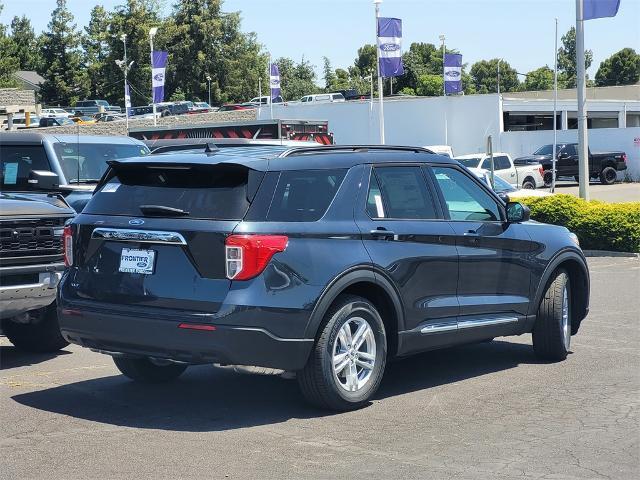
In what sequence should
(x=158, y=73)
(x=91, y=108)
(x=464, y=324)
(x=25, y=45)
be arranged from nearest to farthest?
1. (x=464, y=324)
2. (x=158, y=73)
3. (x=91, y=108)
4. (x=25, y=45)

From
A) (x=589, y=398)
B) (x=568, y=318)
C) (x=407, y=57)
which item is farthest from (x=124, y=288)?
(x=407, y=57)

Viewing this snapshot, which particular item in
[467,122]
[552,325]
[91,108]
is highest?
[91,108]

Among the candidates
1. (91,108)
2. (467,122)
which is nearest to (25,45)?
(91,108)

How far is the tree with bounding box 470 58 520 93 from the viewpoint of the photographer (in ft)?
501

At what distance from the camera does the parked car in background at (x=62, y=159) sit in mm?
12328

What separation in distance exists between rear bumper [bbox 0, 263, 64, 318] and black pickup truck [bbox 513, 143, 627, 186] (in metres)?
36.0

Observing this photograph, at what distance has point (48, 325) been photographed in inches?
355

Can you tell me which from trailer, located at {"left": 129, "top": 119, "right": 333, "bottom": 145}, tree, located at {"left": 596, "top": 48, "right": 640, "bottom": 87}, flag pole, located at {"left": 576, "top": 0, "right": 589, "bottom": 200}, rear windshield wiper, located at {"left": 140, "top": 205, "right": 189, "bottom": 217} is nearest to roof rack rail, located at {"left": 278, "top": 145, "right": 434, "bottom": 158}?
rear windshield wiper, located at {"left": 140, "top": 205, "right": 189, "bottom": 217}

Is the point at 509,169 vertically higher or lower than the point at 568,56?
lower

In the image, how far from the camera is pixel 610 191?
1561 inches

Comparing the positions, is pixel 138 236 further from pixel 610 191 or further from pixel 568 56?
pixel 568 56

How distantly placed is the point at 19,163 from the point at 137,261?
265 inches

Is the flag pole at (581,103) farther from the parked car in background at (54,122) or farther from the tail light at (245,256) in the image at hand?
the parked car in background at (54,122)

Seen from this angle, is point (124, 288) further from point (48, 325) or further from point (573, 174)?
point (573, 174)
